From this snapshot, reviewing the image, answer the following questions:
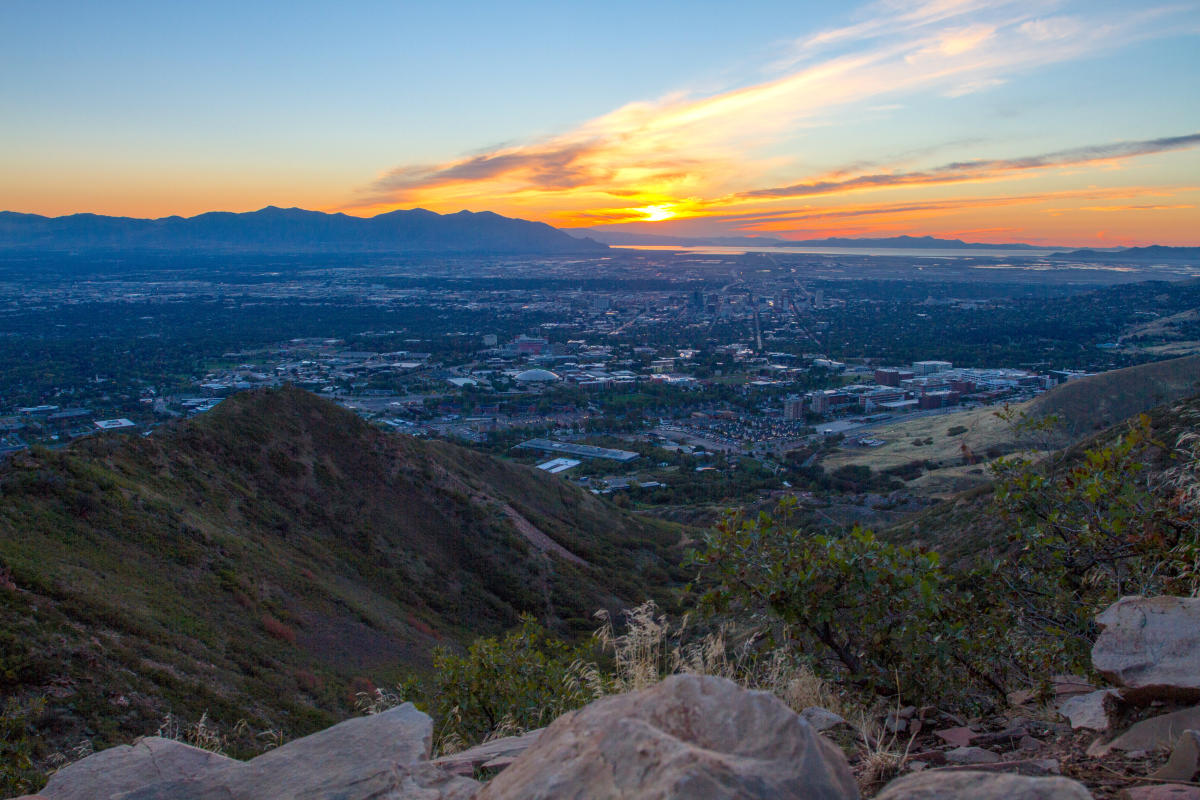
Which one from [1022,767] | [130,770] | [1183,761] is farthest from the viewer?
[130,770]

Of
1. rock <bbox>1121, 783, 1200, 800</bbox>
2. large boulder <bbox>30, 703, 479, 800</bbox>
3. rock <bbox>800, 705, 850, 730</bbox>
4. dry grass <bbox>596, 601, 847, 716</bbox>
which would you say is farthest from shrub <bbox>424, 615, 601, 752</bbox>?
rock <bbox>1121, 783, 1200, 800</bbox>

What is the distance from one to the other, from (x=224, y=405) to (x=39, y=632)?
1300 cm

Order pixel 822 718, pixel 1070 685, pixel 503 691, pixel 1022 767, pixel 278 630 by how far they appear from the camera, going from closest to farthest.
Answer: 1. pixel 1022 767
2. pixel 822 718
3. pixel 1070 685
4. pixel 503 691
5. pixel 278 630

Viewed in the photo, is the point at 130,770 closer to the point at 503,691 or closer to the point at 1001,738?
the point at 503,691

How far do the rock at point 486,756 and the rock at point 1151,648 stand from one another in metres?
2.68

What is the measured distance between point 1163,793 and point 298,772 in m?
3.45

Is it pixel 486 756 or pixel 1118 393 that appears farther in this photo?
pixel 1118 393

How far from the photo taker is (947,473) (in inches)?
1288

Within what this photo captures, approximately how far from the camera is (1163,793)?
258cm

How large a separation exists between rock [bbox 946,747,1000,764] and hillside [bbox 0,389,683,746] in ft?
27.2

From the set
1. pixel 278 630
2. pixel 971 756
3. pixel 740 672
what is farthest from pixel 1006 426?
pixel 971 756

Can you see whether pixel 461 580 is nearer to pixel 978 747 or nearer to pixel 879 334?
pixel 978 747

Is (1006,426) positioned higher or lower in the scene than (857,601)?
lower

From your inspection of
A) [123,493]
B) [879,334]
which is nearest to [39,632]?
[123,493]
